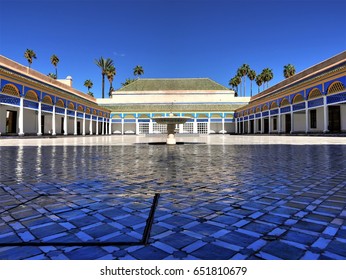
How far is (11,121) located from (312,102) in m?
31.8

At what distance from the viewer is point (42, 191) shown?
11.4ft

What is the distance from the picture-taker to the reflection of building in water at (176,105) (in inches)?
872

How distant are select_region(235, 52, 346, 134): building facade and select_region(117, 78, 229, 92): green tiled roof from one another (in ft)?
66.4

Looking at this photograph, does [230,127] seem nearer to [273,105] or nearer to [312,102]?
[273,105]

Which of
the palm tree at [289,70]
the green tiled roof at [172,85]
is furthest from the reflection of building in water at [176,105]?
the palm tree at [289,70]

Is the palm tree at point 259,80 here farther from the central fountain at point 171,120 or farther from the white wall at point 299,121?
the central fountain at point 171,120

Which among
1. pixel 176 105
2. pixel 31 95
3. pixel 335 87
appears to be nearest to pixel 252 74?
pixel 176 105

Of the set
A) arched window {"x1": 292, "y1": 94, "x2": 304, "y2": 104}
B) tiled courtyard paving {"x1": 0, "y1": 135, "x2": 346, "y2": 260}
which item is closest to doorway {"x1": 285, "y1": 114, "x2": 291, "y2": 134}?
arched window {"x1": 292, "y1": 94, "x2": 304, "y2": 104}

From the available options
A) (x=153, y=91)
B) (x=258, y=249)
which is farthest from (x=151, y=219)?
(x=153, y=91)

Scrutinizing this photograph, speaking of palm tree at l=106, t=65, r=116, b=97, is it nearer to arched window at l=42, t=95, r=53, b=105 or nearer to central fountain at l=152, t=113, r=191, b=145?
arched window at l=42, t=95, r=53, b=105

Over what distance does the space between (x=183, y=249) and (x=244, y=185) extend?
2290 millimetres

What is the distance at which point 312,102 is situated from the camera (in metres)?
24.0
